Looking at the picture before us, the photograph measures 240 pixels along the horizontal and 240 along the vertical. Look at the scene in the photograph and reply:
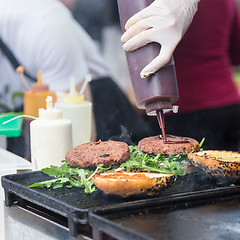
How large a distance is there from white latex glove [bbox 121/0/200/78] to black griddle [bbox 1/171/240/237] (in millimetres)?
452

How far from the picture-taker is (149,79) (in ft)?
5.93

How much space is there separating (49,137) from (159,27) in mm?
647

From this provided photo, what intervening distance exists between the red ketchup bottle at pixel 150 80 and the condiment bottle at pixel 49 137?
1.25 feet

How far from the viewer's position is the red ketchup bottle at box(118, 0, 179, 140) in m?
1.79

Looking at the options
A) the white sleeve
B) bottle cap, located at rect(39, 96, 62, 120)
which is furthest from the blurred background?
bottle cap, located at rect(39, 96, 62, 120)

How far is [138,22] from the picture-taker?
1958 mm

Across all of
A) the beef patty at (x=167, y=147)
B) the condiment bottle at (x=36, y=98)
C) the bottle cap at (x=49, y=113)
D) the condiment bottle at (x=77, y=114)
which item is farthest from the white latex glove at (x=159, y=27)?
the condiment bottle at (x=36, y=98)

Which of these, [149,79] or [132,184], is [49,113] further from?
[132,184]

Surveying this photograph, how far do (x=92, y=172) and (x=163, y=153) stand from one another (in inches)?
11.9

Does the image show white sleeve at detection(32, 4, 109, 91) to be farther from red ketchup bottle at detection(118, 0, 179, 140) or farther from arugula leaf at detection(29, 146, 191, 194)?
arugula leaf at detection(29, 146, 191, 194)

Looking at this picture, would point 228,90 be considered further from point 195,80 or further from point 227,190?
point 227,190

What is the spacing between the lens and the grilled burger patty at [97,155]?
5.65ft

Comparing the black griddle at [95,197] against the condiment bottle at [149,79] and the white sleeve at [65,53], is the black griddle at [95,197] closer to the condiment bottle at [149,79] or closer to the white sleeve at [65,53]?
the condiment bottle at [149,79]

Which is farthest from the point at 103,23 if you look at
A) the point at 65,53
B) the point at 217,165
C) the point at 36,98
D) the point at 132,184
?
the point at 132,184
